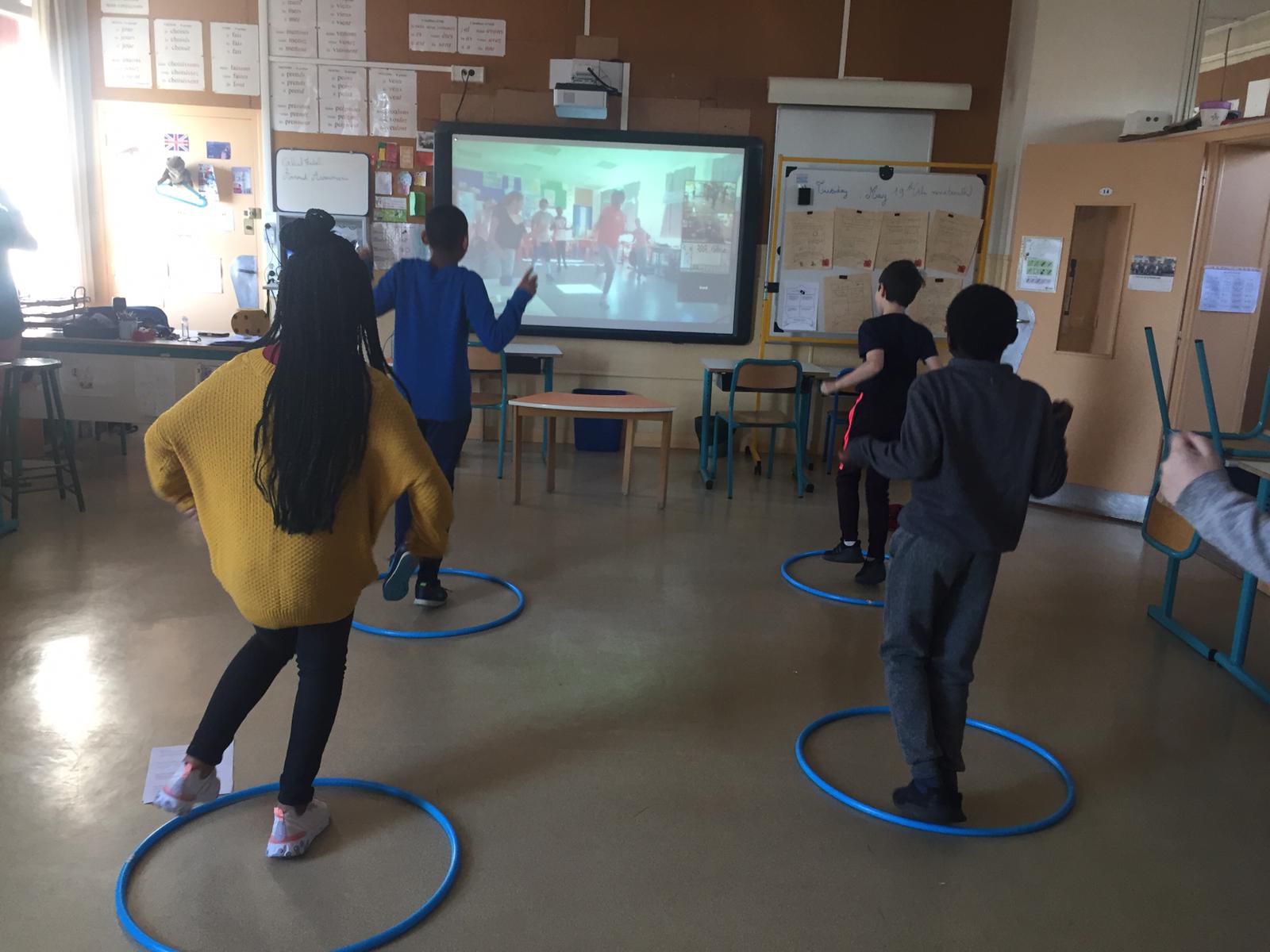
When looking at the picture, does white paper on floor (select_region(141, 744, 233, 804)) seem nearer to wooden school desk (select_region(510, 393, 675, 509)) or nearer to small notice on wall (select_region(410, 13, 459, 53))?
wooden school desk (select_region(510, 393, 675, 509))

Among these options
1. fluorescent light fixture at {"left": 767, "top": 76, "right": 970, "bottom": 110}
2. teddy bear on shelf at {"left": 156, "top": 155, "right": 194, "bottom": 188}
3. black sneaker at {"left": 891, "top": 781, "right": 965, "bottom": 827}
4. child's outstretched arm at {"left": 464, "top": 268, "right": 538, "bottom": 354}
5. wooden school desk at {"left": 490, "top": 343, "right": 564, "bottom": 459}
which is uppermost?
fluorescent light fixture at {"left": 767, "top": 76, "right": 970, "bottom": 110}

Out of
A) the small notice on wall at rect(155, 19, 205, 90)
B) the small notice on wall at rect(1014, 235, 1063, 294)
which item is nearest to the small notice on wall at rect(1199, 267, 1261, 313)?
the small notice on wall at rect(1014, 235, 1063, 294)

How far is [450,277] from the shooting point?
3510 mm

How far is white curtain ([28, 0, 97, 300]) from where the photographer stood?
21.7 feet

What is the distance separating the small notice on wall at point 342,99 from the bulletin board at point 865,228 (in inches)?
121

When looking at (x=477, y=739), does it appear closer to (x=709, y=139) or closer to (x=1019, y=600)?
(x=1019, y=600)

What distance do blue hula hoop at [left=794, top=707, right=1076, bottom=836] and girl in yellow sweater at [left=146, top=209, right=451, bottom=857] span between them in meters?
1.29

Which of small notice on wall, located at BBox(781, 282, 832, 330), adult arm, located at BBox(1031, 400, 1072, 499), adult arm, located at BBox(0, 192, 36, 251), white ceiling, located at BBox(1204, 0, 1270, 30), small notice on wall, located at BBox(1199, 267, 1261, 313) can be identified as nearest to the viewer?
adult arm, located at BBox(1031, 400, 1072, 499)

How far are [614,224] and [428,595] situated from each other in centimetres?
422

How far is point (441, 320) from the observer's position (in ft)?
11.6

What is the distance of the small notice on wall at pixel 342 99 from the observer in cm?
693

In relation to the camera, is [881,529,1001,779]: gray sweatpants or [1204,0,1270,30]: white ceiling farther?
[1204,0,1270,30]: white ceiling

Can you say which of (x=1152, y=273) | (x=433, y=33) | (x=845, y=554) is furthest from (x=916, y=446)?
(x=433, y=33)

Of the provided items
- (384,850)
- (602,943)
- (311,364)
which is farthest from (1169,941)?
(311,364)
